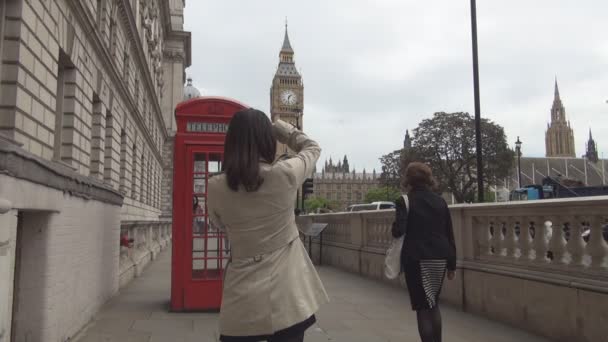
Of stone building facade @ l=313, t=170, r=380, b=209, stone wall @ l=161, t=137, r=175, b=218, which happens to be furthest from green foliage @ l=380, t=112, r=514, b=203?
stone building facade @ l=313, t=170, r=380, b=209

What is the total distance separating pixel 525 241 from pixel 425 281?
7.91 feet

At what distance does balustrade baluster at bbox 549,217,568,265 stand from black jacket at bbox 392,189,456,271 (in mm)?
1758

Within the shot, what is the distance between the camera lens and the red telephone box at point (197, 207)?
7344mm

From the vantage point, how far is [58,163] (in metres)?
7.37

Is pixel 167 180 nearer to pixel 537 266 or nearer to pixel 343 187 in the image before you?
pixel 537 266

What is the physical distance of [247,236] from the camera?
7.87 feet

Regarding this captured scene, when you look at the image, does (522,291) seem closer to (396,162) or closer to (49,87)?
(49,87)

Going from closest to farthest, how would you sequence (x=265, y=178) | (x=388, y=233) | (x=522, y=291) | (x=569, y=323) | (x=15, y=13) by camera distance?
(x=265, y=178) → (x=569, y=323) → (x=522, y=291) → (x=15, y=13) → (x=388, y=233)

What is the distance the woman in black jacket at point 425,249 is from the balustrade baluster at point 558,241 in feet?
5.76

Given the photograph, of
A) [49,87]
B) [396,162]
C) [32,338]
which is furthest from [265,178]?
[396,162]

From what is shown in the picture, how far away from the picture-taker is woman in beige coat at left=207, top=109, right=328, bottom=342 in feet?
7.70

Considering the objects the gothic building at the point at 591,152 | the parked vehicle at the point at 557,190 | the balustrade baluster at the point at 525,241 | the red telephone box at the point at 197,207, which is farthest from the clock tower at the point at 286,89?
the balustrade baluster at the point at 525,241

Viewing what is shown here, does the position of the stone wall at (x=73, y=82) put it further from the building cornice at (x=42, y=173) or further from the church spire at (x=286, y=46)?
the church spire at (x=286, y=46)

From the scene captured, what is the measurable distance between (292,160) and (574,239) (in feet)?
14.7
